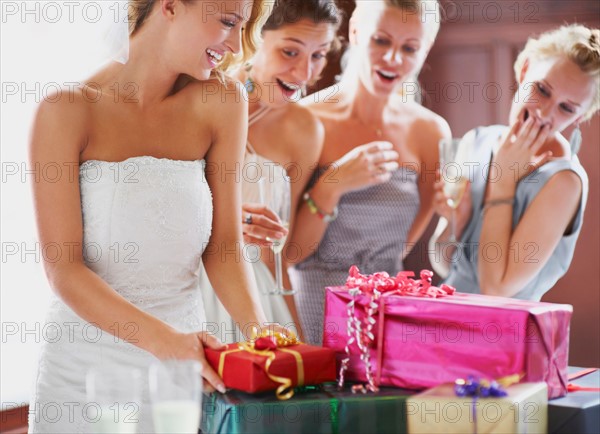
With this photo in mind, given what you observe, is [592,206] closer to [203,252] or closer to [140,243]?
[203,252]

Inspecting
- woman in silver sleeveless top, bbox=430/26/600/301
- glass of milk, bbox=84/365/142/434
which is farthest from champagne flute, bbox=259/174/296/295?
glass of milk, bbox=84/365/142/434

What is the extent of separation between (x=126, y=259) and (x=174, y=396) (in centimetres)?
79

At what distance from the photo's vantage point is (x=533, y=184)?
2338mm

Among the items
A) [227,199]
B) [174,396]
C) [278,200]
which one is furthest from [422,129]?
[174,396]

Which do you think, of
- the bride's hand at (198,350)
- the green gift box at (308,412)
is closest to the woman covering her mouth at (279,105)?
the bride's hand at (198,350)

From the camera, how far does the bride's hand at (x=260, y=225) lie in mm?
1986

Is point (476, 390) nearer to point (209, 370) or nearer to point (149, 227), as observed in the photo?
point (209, 370)

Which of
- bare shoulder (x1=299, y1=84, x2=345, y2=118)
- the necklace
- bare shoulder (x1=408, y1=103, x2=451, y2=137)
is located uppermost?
bare shoulder (x1=299, y1=84, x2=345, y2=118)

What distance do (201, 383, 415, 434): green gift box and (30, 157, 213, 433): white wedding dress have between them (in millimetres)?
402

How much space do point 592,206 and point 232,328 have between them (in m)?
1.08

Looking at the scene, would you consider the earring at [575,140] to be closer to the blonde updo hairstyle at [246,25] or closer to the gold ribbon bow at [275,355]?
the blonde updo hairstyle at [246,25]

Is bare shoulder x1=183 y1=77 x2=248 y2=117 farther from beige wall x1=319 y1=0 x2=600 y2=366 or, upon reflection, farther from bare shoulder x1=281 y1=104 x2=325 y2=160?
beige wall x1=319 y1=0 x2=600 y2=366

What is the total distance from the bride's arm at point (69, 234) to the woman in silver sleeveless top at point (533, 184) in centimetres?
127

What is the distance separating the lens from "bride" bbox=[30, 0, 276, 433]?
1.49 meters
